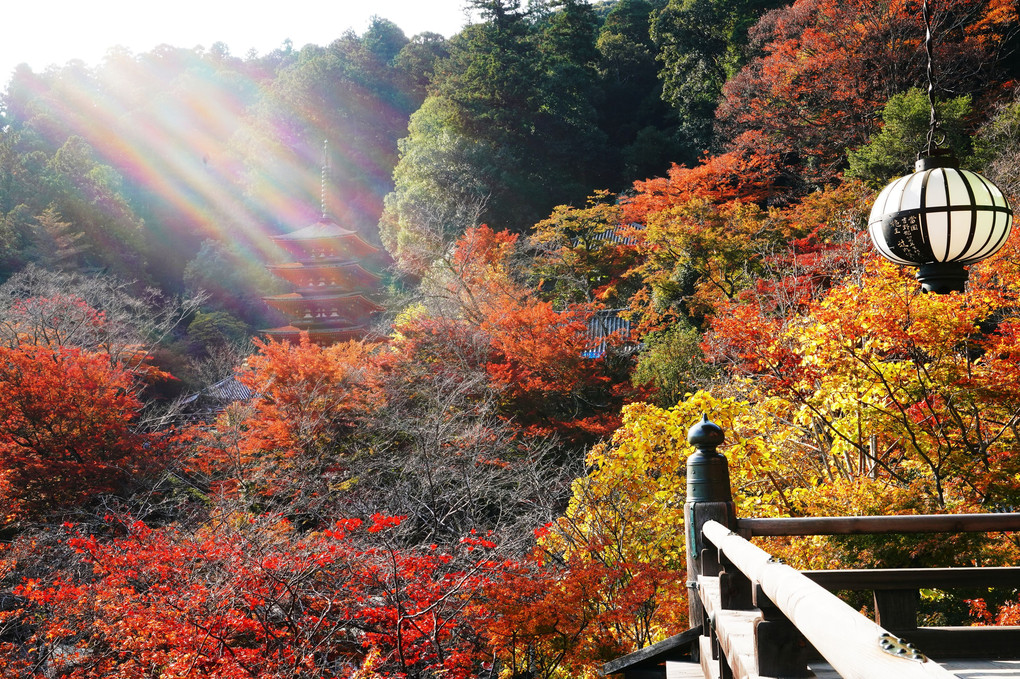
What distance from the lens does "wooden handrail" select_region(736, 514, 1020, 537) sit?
7.69ft

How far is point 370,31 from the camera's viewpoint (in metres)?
37.1

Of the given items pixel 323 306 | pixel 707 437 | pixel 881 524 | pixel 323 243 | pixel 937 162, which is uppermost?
pixel 323 243

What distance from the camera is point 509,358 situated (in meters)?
13.0

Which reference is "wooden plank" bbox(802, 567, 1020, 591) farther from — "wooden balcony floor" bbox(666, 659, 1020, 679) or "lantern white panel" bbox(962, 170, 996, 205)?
"lantern white panel" bbox(962, 170, 996, 205)

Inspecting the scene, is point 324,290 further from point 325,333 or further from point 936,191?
point 936,191

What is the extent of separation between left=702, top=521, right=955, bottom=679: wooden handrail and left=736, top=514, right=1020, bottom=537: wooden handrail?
1235 mm

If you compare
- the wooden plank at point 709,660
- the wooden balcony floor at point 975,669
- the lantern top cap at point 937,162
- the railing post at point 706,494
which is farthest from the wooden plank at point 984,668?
the lantern top cap at point 937,162

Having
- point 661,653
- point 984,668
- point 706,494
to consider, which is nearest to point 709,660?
point 706,494

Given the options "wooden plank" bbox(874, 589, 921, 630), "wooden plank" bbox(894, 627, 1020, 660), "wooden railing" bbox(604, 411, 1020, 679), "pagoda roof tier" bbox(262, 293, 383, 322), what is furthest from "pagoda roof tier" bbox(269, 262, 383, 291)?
"wooden plank" bbox(894, 627, 1020, 660)

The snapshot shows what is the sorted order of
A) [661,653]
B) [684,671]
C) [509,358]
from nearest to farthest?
1. [684,671]
2. [661,653]
3. [509,358]

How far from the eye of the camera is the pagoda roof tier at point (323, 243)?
62.7ft

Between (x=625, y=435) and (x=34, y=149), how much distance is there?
32.1m

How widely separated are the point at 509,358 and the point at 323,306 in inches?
306

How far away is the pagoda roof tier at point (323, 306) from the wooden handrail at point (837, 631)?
60.2 ft
